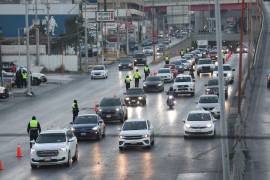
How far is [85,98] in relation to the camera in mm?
63438

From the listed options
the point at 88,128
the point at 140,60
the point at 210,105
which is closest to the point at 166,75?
the point at 210,105

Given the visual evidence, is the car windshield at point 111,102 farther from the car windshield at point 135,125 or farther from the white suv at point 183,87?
the white suv at point 183,87

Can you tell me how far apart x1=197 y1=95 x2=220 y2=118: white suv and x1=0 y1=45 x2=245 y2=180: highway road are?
147cm

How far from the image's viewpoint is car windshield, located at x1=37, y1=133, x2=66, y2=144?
3131 cm

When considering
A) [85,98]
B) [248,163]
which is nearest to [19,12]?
[85,98]

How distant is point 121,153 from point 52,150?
477cm

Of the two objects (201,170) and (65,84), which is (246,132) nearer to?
(201,170)

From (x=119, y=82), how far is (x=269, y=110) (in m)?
27.2

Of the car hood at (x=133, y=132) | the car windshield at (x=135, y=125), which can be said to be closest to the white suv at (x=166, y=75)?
the car windshield at (x=135, y=125)

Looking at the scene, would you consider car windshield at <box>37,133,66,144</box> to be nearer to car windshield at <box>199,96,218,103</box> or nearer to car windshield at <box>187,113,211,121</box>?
car windshield at <box>187,113,211,121</box>

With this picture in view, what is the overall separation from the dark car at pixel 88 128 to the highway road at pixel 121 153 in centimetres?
36

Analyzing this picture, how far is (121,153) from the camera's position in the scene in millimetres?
34812

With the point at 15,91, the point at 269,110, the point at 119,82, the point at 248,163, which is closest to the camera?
the point at 248,163

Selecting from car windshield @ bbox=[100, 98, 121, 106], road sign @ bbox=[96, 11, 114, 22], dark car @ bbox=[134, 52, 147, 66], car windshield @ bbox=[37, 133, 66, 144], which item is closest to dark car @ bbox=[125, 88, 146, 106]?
car windshield @ bbox=[100, 98, 121, 106]
